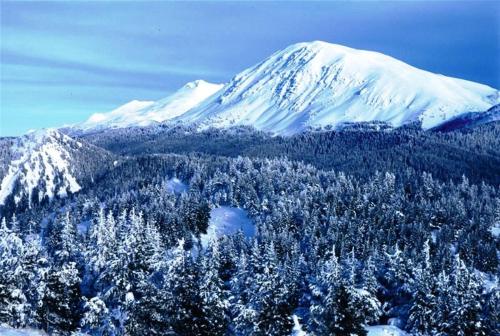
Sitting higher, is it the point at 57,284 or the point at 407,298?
the point at 57,284

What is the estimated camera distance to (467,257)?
451 ft

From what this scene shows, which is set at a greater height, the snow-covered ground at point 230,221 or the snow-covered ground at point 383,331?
the snow-covered ground at point 383,331

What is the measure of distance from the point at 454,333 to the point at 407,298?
24.4 m

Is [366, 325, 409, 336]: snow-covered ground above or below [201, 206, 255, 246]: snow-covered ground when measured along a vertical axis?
above

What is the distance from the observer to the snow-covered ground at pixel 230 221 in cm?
17638

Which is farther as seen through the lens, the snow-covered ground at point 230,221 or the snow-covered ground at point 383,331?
the snow-covered ground at point 230,221

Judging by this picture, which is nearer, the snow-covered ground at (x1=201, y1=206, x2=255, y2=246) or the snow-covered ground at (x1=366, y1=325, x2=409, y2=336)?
the snow-covered ground at (x1=366, y1=325, x2=409, y2=336)

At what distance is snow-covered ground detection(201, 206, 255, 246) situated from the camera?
6944 inches

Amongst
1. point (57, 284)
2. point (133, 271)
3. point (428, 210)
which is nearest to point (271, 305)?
point (133, 271)

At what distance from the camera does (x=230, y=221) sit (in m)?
188

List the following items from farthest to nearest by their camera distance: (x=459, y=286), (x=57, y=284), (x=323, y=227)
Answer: (x=323, y=227)
(x=57, y=284)
(x=459, y=286)

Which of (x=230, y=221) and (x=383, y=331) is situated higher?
(x=383, y=331)

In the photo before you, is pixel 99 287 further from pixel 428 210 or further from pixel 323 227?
pixel 428 210

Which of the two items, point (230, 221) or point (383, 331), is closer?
point (383, 331)
